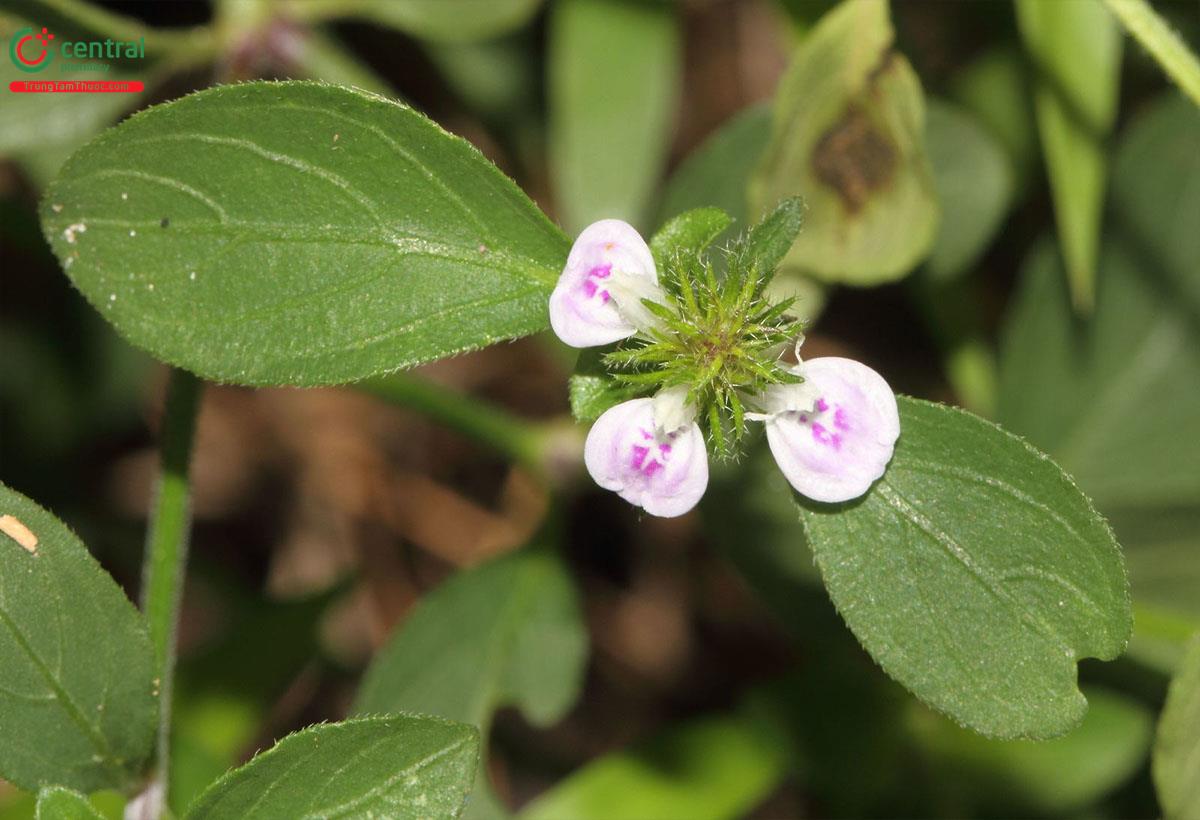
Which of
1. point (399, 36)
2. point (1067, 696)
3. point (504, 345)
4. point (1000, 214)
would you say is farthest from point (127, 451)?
point (1067, 696)

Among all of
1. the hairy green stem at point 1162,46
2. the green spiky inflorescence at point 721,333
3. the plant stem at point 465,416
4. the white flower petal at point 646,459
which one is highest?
the hairy green stem at point 1162,46

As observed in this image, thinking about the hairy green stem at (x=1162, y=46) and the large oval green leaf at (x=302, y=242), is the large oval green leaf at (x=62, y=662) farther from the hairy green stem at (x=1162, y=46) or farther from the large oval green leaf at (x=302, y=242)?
the hairy green stem at (x=1162, y=46)

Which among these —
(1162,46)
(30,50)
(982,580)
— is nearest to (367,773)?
(982,580)

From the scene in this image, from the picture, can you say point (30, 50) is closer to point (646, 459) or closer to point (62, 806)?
point (62, 806)

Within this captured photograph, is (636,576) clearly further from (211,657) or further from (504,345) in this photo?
(211,657)

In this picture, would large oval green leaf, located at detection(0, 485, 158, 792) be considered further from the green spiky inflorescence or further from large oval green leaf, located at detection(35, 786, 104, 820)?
the green spiky inflorescence

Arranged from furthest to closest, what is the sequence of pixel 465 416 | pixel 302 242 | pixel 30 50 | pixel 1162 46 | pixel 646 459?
1. pixel 465 416
2. pixel 30 50
3. pixel 1162 46
4. pixel 302 242
5. pixel 646 459

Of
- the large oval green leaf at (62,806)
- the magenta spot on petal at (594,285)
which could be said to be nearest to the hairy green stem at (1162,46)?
the magenta spot on petal at (594,285)
